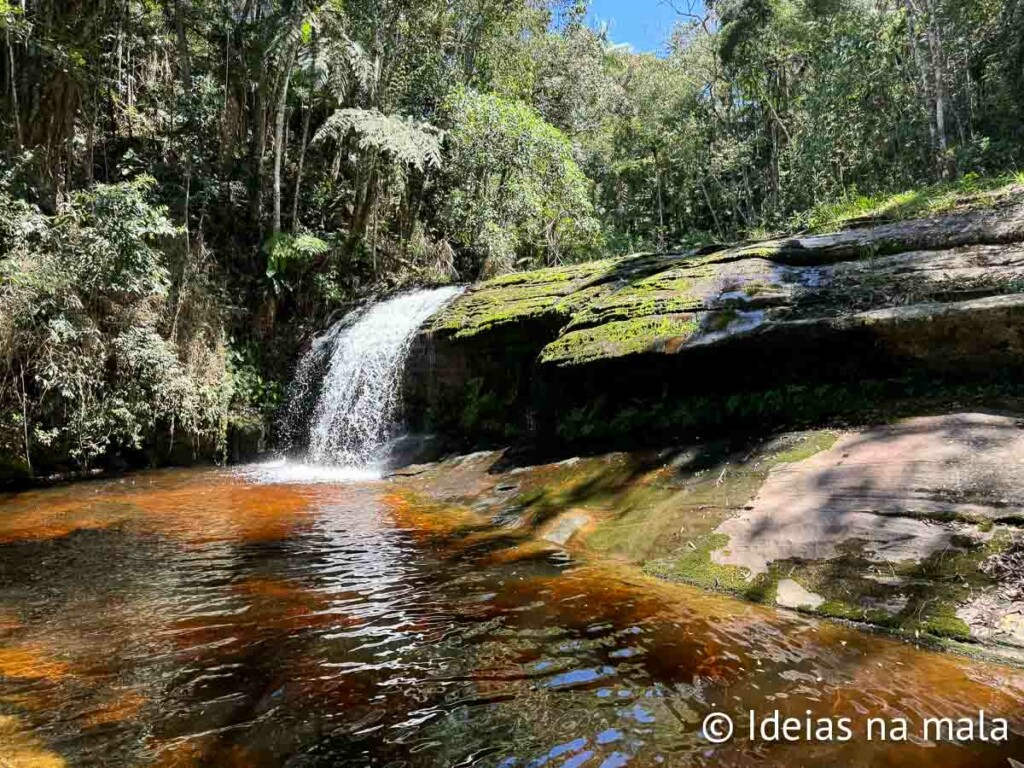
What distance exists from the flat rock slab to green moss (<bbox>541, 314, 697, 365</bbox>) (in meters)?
2.47

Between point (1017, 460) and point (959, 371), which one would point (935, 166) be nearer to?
point (959, 371)

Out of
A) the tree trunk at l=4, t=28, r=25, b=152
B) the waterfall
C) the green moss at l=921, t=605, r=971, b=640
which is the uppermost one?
the tree trunk at l=4, t=28, r=25, b=152

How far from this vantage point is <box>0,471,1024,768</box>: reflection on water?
260 cm

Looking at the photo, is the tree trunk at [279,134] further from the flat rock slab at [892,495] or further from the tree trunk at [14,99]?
the flat rock slab at [892,495]

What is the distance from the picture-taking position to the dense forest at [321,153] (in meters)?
10.4

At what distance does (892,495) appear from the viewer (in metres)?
4.47

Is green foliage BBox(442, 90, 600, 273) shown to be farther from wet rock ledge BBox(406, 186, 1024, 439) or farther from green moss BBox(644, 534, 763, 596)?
green moss BBox(644, 534, 763, 596)

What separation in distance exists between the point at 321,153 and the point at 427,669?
17.9 metres

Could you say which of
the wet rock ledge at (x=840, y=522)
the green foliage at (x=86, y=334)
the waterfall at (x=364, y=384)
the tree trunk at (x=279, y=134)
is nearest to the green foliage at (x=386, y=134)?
the tree trunk at (x=279, y=134)

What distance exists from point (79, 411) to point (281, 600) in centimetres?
804

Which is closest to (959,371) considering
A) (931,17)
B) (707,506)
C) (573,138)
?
(707,506)

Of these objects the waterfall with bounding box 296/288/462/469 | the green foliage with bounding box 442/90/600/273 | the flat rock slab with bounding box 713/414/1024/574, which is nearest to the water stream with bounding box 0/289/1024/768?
the flat rock slab with bounding box 713/414/1024/574

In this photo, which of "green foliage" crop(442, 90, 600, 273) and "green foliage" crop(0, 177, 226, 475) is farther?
"green foliage" crop(442, 90, 600, 273)

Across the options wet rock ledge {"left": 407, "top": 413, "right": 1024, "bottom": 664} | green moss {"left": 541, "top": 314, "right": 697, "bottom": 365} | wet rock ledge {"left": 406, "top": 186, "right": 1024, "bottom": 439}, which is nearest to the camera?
wet rock ledge {"left": 407, "top": 413, "right": 1024, "bottom": 664}
